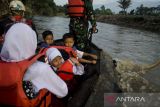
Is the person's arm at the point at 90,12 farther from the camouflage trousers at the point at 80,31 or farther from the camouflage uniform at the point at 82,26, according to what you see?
the camouflage trousers at the point at 80,31

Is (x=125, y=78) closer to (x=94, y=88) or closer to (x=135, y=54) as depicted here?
(x=94, y=88)

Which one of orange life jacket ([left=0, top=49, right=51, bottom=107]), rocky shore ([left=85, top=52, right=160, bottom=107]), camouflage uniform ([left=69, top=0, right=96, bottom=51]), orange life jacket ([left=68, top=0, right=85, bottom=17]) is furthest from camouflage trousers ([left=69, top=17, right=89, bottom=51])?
orange life jacket ([left=0, top=49, right=51, bottom=107])

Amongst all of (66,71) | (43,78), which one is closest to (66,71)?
(66,71)

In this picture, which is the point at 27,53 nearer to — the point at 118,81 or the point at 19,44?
the point at 19,44

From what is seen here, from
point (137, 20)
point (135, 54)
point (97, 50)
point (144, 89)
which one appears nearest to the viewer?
point (97, 50)

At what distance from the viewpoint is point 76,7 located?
6824mm

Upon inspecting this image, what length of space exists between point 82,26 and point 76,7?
1.38 ft

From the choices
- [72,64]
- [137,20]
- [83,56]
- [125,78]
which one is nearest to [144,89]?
[125,78]

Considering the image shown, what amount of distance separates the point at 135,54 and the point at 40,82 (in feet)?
47.8

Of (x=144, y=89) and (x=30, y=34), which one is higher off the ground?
(x=30, y=34)

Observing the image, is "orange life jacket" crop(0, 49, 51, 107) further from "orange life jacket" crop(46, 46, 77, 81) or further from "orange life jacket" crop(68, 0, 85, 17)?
"orange life jacket" crop(68, 0, 85, 17)

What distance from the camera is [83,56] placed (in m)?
5.92

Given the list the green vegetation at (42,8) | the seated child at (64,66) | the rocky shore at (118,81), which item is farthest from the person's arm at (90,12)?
the green vegetation at (42,8)

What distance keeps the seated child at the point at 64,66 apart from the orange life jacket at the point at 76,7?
2.20 metres
